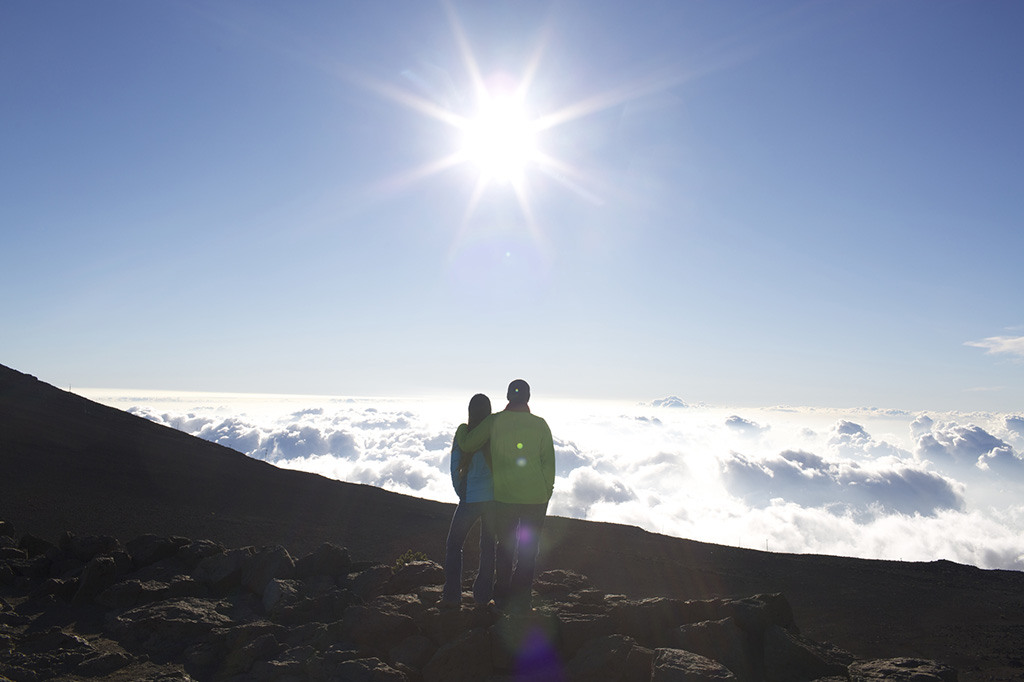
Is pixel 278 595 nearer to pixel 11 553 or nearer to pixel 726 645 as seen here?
pixel 726 645

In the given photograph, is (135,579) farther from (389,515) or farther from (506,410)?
(389,515)

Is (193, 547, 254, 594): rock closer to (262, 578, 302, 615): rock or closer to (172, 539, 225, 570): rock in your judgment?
(172, 539, 225, 570): rock

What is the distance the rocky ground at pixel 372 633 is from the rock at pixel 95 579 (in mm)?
15

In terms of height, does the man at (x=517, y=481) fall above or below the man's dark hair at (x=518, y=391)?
below

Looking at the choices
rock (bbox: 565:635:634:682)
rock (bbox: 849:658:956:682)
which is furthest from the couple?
rock (bbox: 849:658:956:682)

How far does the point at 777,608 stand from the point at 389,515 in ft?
42.9

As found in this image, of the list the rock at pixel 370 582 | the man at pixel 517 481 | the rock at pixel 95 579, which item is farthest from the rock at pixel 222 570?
the man at pixel 517 481

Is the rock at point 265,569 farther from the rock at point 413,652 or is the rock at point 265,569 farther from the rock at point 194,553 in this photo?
the rock at point 413,652

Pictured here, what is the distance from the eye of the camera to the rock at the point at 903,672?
4750 mm

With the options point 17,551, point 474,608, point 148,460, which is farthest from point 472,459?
point 148,460

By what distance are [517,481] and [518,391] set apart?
2.85 ft

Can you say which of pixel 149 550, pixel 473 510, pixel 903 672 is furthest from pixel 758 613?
pixel 149 550

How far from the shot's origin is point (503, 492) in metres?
5.55

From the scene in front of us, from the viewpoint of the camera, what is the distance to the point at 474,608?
18.7 feet
